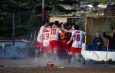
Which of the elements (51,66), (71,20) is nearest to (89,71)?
(51,66)

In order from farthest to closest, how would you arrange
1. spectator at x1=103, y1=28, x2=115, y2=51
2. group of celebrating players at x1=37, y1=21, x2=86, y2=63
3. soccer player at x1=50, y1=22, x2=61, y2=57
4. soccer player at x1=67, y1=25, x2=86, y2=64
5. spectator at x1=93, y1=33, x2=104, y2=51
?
spectator at x1=103, y1=28, x2=115, y2=51
spectator at x1=93, y1=33, x2=104, y2=51
soccer player at x1=50, y1=22, x2=61, y2=57
group of celebrating players at x1=37, y1=21, x2=86, y2=63
soccer player at x1=67, y1=25, x2=86, y2=64

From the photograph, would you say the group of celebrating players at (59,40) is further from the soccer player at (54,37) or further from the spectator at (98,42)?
the spectator at (98,42)

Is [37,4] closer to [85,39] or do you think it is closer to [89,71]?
[85,39]

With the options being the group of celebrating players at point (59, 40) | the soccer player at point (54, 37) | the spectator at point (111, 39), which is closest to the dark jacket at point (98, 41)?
the spectator at point (111, 39)

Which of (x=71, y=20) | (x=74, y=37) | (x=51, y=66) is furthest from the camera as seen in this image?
(x=71, y=20)

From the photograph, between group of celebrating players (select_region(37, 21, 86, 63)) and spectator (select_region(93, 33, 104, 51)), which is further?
spectator (select_region(93, 33, 104, 51))

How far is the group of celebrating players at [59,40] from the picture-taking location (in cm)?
2039

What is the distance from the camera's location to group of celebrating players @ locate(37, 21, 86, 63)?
803 inches

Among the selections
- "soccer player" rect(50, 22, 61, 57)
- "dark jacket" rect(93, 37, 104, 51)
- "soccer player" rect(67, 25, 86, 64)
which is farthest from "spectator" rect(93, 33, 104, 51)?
"soccer player" rect(50, 22, 61, 57)

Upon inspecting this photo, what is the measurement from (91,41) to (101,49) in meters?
1.20

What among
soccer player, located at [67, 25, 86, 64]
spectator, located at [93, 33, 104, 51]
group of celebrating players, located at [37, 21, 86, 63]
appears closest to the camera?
soccer player, located at [67, 25, 86, 64]

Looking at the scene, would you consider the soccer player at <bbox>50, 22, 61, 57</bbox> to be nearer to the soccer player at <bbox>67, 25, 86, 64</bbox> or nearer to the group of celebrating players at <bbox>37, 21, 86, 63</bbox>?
the group of celebrating players at <bbox>37, 21, 86, 63</bbox>

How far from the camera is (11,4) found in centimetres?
3747

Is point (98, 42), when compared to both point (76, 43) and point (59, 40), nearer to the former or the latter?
point (59, 40)
